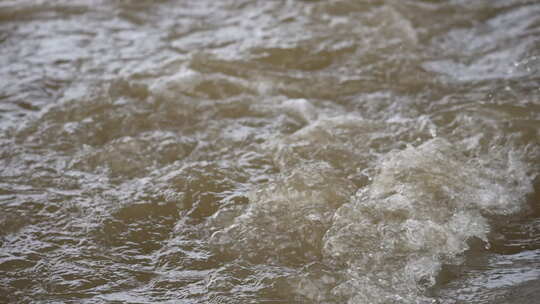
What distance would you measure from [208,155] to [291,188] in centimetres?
54

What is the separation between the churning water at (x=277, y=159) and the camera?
6.56ft

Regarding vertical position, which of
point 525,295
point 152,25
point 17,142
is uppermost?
point 152,25

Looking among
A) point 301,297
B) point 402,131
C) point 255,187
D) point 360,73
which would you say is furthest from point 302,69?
point 301,297

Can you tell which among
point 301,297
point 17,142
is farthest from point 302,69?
point 301,297

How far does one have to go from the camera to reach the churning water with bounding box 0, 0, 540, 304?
1999 millimetres

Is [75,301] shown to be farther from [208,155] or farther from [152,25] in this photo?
[152,25]

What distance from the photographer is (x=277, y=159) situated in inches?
106

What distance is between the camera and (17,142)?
9.57ft

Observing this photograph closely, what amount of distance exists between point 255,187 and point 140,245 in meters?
0.56

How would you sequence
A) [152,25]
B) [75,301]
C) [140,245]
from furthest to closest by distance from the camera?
1. [152,25]
2. [140,245]
3. [75,301]

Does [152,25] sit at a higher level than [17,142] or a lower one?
higher

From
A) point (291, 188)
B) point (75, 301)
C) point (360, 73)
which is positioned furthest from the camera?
point (360, 73)

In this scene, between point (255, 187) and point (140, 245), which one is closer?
point (140, 245)

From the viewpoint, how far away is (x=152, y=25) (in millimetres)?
4461
